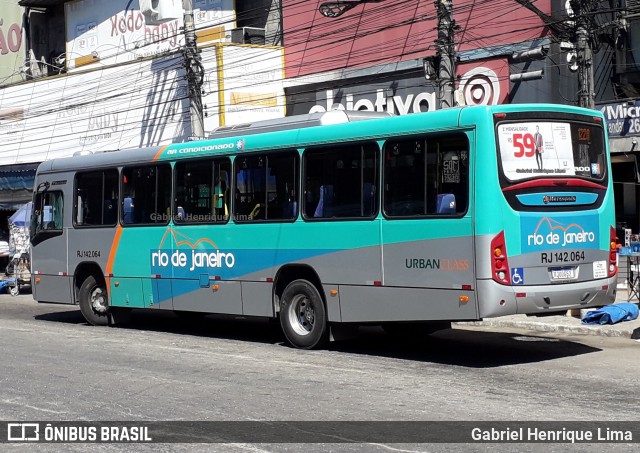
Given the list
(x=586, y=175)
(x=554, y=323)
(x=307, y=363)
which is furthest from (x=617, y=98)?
(x=307, y=363)

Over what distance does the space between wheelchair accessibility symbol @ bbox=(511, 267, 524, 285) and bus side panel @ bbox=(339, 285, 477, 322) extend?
0.51 meters

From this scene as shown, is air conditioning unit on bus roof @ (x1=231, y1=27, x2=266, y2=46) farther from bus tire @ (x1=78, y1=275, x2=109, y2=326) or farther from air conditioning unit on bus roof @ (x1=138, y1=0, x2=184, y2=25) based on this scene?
bus tire @ (x1=78, y1=275, x2=109, y2=326)

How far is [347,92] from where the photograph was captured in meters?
28.6

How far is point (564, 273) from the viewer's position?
12242mm

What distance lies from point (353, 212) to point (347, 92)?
51.3 ft

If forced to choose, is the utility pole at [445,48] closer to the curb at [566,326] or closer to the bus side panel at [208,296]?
the curb at [566,326]

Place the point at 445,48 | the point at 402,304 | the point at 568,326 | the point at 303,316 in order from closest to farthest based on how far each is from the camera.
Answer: the point at 402,304 → the point at 303,316 → the point at 568,326 → the point at 445,48

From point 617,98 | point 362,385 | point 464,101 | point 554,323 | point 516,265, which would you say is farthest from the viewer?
point 464,101

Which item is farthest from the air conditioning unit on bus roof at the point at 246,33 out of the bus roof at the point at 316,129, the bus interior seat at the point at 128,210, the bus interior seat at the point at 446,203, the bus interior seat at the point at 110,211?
the bus interior seat at the point at 446,203

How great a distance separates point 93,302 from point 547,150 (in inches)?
384

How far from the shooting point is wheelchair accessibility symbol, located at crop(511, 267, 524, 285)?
11.8 m

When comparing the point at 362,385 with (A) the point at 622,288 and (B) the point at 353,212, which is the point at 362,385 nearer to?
(B) the point at 353,212

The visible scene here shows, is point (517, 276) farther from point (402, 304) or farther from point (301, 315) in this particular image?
point (301, 315)

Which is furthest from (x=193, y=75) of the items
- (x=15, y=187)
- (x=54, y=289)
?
(x=15, y=187)
